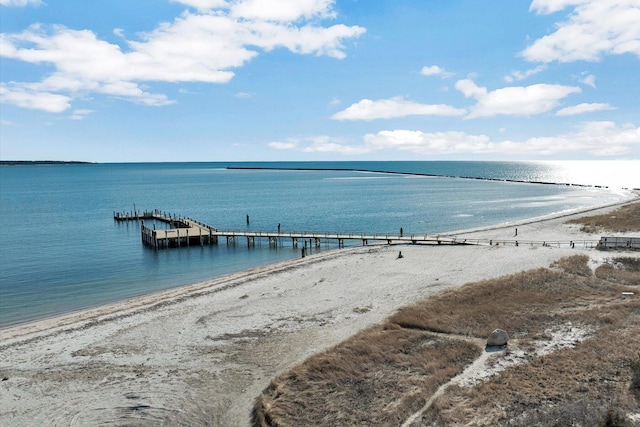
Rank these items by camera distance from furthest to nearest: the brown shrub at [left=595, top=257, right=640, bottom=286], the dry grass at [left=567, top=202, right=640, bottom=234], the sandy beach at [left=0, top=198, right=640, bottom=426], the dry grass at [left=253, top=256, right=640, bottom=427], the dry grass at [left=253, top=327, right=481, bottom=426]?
the dry grass at [left=567, top=202, right=640, bottom=234]
the brown shrub at [left=595, top=257, right=640, bottom=286]
the sandy beach at [left=0, top=198, right=640, bottom=426]
the dry grass at [left=253, top=327, right=481, bottom=426]
the dry grass at [left=253, top=256, right=640, bottom=427]

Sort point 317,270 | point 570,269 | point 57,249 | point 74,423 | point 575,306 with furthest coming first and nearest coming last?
point 57,249 → point 317,270 → point 570,269 → point 575,306 → point 74,423

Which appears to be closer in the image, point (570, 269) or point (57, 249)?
point (570, 269)

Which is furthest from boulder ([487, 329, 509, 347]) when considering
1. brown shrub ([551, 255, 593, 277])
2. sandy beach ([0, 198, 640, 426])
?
brown shrub ([551, 255, 593, 277])

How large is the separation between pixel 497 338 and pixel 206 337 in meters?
14.3

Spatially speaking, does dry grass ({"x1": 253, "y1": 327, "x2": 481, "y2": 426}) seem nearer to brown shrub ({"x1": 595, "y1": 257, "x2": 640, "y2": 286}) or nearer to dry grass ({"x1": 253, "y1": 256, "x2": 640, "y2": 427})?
dry grass ({"x1": 253, "y1": 256, "x2": 640, "y2": 427})

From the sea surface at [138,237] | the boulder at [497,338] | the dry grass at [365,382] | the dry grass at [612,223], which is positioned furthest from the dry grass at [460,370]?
the dry grass at [612,223]

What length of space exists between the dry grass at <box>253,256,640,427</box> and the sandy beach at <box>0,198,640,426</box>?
2000 millimetres

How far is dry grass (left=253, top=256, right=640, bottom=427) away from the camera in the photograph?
15.6 metres

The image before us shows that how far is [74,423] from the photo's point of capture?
16.8m

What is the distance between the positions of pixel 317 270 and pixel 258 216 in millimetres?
48616

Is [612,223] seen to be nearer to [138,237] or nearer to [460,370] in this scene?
[460,370]

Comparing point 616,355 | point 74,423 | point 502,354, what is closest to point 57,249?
point 74,423

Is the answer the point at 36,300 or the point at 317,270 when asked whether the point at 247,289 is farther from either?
the point at 36,300

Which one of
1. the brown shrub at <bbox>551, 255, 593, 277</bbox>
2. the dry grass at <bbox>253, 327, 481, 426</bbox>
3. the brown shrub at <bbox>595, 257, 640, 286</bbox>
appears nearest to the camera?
the dry grass at <bbox>253, 327, 481, 426</bbox>
